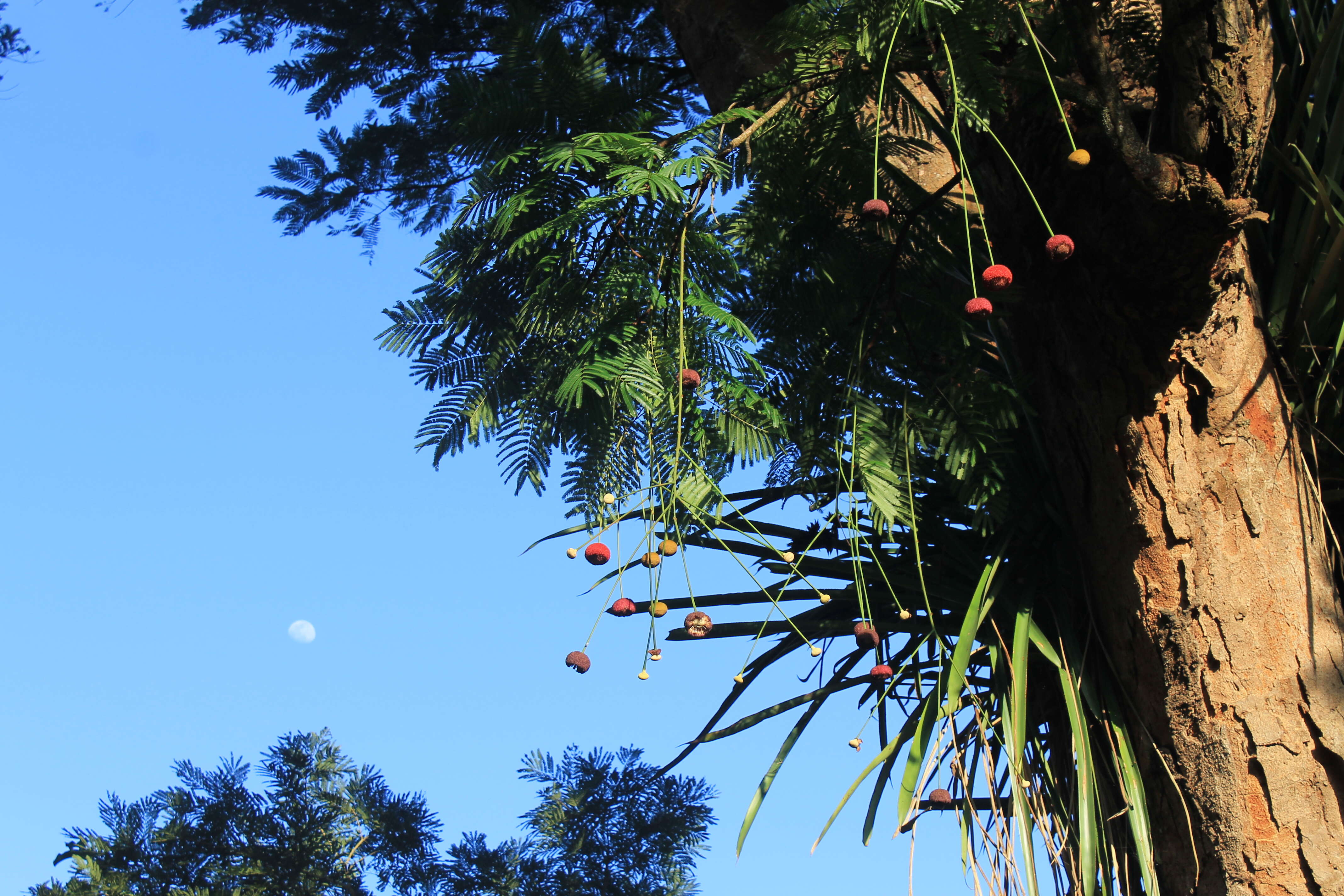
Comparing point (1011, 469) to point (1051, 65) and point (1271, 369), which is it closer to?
point (1271, 369)

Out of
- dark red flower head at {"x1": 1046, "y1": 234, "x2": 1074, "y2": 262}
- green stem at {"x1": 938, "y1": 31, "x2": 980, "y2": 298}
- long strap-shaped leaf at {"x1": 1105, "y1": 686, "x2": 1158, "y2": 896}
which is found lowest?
long strap-shaped leaf at {"x1": 1105, "y1": 686, "x2": 1158, "y2": 896}

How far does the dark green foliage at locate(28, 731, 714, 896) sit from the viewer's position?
2.42 meters

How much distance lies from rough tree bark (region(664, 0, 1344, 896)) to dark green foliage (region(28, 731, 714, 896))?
1.35 meters

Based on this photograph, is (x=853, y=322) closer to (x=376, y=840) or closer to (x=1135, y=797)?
(x=1135, y=797)

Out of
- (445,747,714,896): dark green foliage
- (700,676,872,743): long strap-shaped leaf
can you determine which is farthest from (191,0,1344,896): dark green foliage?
(445,747,714,896): dark green foliage

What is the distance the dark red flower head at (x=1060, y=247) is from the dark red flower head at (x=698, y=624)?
1.79ft

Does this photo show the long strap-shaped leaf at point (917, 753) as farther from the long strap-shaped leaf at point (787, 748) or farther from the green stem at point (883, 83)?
the green stem at point (883, 83)

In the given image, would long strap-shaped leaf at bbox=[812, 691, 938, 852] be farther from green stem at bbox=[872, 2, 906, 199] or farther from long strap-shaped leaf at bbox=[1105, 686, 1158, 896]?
green stem at bbox=[872, 2, 906, 199]

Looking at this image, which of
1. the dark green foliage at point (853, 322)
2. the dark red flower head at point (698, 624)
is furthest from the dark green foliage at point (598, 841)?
the dark red flower head at point (698, 624)

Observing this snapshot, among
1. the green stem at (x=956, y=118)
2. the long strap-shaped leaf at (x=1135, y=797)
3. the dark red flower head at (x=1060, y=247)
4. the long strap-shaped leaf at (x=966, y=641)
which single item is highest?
the green stem at (x=956, y=118)

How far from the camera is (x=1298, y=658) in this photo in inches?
54.7

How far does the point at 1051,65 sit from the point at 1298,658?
0.81 meters

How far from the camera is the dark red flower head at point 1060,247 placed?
1.18 m

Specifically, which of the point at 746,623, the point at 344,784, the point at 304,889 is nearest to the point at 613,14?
the point at 746,623
